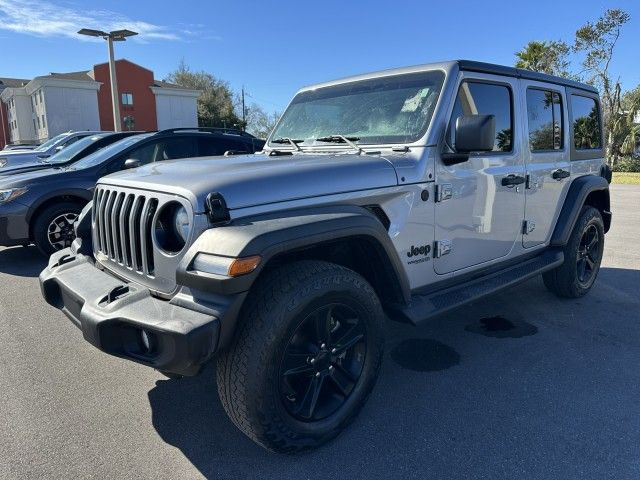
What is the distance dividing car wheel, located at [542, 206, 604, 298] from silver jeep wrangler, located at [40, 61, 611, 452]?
1.79 ft

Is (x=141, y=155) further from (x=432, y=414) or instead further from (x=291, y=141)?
(x=432, y=414)

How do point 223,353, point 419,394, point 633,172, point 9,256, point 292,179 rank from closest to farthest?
point 223,353, point 292,179, point 419,394, point 9,256, point 633,172

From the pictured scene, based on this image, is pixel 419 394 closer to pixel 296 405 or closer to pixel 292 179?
pixel 296 405

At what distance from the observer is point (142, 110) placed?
157ft

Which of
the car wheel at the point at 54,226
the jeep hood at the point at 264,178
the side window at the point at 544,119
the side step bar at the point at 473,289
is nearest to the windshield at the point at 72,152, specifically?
the car wheel at the point at 54,226

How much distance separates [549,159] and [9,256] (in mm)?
6655

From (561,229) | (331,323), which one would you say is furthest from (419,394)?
(561,229)

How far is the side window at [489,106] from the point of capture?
3.13m

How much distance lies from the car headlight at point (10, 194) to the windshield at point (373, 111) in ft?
11.9

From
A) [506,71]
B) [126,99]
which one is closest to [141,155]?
[506,71]

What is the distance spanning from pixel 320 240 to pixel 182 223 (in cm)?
66

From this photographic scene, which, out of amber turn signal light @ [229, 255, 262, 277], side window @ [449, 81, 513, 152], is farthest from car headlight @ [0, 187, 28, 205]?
side window @ [449, 81, 513, 152]

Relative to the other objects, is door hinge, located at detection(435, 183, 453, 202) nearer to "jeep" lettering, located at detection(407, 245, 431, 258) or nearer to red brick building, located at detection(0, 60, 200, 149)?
"jeep" lettering, located at detection(407, 245, 431, 258)

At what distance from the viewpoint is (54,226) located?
580 cm
